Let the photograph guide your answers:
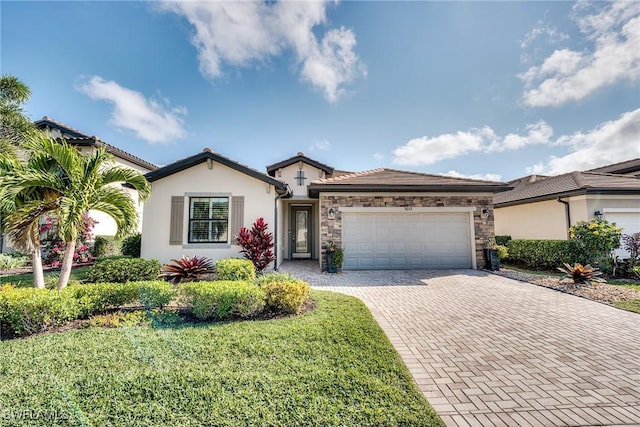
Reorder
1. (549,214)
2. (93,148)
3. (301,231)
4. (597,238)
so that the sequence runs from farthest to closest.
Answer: (301,231), (93,148), (549,214), (597,238)

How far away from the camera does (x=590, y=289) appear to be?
23.7 ft

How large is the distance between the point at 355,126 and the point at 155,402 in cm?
1249

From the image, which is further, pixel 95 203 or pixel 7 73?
pixel 7 73

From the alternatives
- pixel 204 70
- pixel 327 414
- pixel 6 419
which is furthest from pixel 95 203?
pixel 204 70

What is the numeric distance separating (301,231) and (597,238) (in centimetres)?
1218

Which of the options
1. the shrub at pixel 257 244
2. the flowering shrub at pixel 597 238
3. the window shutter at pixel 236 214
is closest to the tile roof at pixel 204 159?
the window shutter at pixel 236 214

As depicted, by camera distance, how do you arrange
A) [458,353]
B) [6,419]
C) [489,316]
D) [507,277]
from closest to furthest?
1. [6,419]
2. [458,353]
3. [489,316]
4. [507,277]

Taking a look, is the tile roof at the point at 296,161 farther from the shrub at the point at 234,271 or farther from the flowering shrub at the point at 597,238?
the flowering shrub at the point at 597,238

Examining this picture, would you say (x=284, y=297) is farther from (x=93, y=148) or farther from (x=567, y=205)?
(x=93, y=148)

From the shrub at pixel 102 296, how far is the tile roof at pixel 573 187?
15.4m

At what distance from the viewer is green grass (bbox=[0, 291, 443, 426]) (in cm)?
238

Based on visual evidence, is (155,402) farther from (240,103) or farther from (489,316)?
(240,103)

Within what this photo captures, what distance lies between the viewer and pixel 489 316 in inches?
207

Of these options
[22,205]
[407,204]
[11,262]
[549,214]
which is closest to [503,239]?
[549,214]
